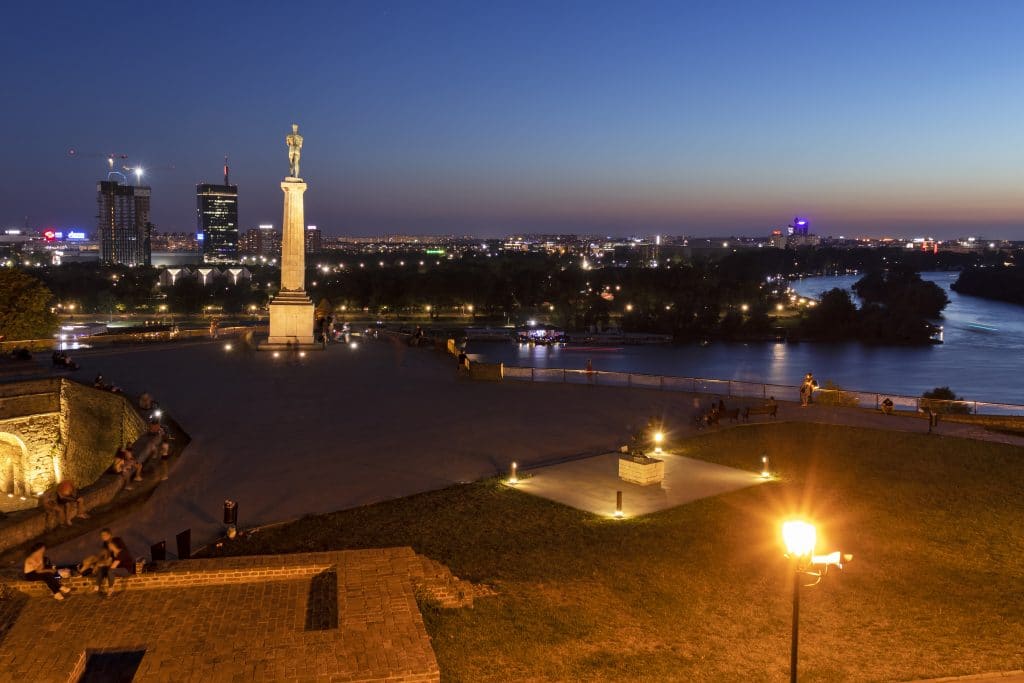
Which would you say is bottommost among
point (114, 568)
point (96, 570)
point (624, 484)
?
point (624, 484)

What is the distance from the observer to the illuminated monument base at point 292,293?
34375 millimetres

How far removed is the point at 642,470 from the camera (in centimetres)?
1486

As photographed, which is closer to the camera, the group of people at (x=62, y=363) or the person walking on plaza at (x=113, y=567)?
the person walking on plaza at (x=113, y=567)

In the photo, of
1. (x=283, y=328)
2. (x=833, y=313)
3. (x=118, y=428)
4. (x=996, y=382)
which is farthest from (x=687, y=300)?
(x=118, y=428)

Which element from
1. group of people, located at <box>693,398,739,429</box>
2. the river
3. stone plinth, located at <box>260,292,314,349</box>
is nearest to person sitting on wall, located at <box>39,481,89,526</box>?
group of people, located at <box>693,398,739,429</box>

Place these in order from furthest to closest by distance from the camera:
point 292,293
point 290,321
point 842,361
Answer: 1. point 842,361
2. point 292,293
3. point 290,321

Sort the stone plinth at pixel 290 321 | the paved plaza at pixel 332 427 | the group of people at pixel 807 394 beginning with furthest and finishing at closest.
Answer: the stone plinth at pixel 290 321 → the group of people at pixel 807 394 → the paved plaza at pixel 332 427

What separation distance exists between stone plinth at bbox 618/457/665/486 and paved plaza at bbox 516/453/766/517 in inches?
4.0

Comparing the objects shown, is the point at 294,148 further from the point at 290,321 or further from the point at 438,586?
the point at 438,586

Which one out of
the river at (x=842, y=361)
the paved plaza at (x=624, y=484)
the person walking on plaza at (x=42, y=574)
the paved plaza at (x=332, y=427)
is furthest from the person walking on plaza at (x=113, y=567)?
the river at (x=842, y=361)

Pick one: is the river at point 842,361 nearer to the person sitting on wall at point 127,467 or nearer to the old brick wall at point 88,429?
the old brick wall at point 88,429

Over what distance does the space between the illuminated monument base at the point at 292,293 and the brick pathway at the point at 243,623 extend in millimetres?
25006

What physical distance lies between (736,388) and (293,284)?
20.4 metres

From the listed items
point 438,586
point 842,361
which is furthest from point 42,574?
point 842,361
